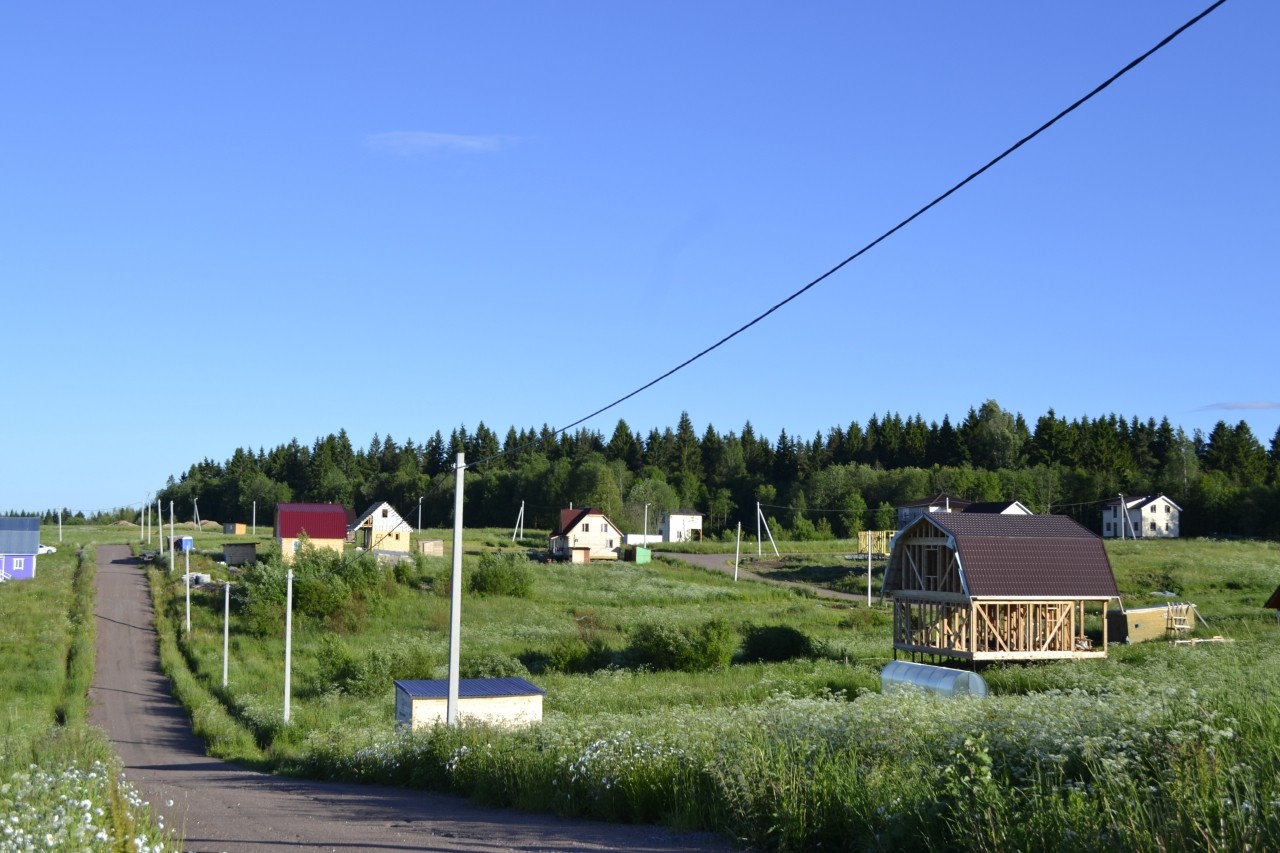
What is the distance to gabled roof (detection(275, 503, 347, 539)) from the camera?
73.6 m

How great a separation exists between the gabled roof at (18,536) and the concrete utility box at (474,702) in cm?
5832

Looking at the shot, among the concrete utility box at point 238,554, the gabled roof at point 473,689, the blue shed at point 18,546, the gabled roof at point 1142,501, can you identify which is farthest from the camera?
the gabled roof at point 1142,501

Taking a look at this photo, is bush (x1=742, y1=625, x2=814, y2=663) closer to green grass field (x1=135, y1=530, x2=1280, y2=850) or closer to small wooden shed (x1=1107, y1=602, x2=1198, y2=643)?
green grass field (x1=135, y1=530, x2=1280, y2=850)

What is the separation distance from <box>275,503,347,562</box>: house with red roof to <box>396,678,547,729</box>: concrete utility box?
50.3m

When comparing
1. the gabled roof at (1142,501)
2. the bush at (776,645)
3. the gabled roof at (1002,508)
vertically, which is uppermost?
the gabled roof at (1142,501)

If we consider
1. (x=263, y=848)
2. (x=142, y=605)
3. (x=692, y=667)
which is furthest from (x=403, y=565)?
(x=263, y=848)

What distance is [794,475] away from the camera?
141 meters

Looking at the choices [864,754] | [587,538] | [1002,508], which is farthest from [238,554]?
[864,754]

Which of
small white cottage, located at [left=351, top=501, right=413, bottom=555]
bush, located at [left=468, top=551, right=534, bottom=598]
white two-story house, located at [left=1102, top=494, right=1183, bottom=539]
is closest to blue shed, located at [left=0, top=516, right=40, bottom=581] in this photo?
small white cottage, located at [left=351, top=501, right=413, bottom=555]

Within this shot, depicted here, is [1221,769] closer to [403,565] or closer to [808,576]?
[403,565]

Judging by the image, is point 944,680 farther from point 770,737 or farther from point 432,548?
point 432,548

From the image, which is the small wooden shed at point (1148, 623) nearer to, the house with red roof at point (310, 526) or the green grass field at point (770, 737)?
the green grass field at point (770, 737)

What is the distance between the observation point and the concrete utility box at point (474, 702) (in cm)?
2272

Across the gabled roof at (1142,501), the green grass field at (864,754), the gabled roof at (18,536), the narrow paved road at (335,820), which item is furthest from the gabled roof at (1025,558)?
the gabled roof at (1142,501)
